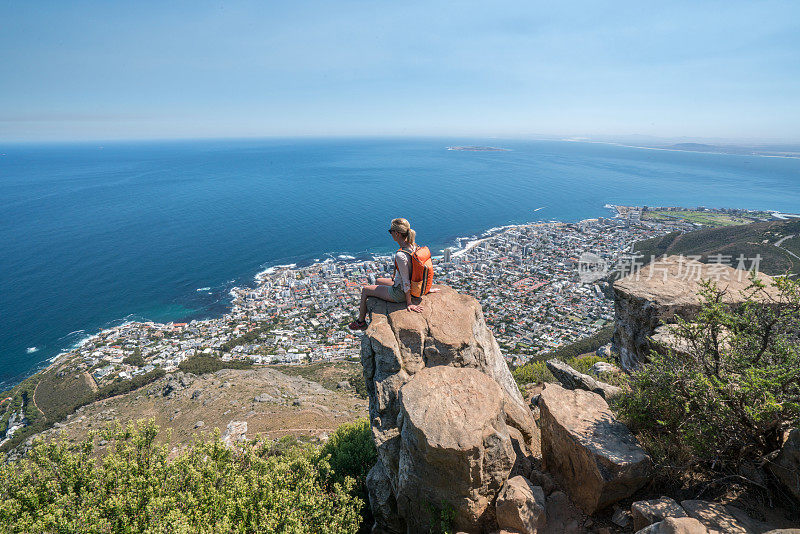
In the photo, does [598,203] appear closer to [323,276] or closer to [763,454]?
[323,276]

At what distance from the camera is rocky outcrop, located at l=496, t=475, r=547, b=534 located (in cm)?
657

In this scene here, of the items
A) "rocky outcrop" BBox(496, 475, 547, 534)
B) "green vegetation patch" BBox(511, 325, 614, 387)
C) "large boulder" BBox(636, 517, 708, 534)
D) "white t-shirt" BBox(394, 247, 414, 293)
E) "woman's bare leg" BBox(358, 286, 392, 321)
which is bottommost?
"green vegetation patch" BBox(511, 325, 614, 387)

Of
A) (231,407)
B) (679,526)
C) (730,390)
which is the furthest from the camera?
(231,407)

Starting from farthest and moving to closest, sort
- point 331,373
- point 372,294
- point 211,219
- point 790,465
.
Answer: point 211,219 < point 331,373 < point 372,294 < point 790,465

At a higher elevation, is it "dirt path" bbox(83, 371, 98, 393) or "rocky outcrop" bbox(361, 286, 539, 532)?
"rocky outcrop" bbox(361, 286, 539, 532)

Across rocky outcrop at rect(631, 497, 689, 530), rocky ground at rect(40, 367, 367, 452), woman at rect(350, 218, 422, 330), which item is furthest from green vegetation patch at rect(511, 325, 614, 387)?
rocky outcrop at rect(631, 497, 689, 530)

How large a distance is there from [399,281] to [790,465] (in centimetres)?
852

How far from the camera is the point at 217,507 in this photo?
7.93 m

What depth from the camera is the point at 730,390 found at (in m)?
6.07

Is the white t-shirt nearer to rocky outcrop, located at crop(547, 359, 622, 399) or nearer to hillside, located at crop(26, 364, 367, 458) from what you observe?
rocky outcrop, located at crop(547, 359, 622, 399)

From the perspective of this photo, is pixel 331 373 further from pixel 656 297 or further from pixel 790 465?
pixel 790 465

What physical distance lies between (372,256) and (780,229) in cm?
7723

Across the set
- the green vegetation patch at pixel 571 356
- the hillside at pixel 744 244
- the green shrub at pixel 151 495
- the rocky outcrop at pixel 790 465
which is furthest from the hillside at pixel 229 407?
the hillside at pixel 744 244

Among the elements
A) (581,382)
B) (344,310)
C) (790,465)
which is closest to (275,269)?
(344,310)
